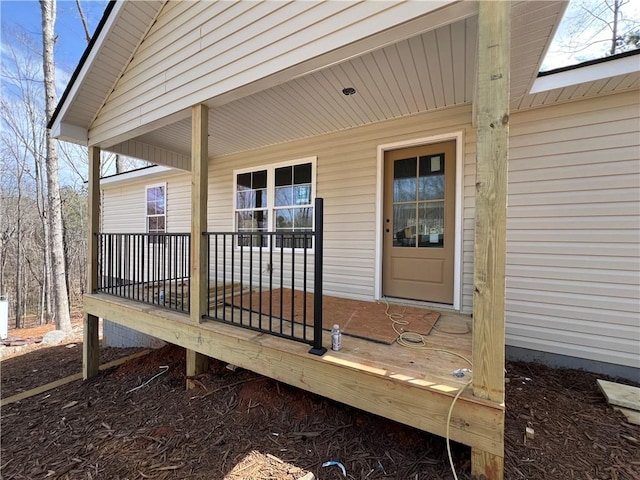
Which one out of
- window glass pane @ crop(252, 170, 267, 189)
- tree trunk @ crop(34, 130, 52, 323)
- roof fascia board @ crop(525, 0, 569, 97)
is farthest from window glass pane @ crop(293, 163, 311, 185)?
tree trunk @ crop(34, 130, 52, 323)

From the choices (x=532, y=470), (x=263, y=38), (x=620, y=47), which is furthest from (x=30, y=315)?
(x=620, y=47)

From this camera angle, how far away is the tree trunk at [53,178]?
7539 millimetres

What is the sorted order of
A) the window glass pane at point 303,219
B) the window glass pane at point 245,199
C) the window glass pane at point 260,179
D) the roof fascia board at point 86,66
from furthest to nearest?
the window glass pane at point 245,199, the window glass pane at point 260,179, the window glass pane at point 303,219, the roof fascia board at point 86,66


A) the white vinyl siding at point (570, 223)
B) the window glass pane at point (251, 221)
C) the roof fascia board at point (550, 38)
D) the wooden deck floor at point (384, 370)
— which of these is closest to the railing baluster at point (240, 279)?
the wooden deck floor at point (384, 370)

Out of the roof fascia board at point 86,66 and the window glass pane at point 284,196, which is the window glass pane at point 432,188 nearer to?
the window glass pane at point 284,196

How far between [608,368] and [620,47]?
4.60 meters

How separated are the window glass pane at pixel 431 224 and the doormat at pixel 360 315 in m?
0.87

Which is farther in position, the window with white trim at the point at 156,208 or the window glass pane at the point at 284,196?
the window with white trim at the point at 156,208

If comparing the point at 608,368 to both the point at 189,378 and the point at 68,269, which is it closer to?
the point at 189,378

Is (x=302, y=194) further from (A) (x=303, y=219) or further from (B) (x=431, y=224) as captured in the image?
(B) (x=431, y=224)

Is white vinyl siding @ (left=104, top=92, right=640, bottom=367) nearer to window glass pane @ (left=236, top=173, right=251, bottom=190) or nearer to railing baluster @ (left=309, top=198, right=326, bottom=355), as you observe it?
railing baluster @ (left=309, top=198, right=326, bottom=355)

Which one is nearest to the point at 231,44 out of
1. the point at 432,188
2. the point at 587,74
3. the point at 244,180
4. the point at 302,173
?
the point at 302,173

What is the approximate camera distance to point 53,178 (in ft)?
25.4

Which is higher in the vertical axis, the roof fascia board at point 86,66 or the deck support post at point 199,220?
the roof fascia board at point 86,66
